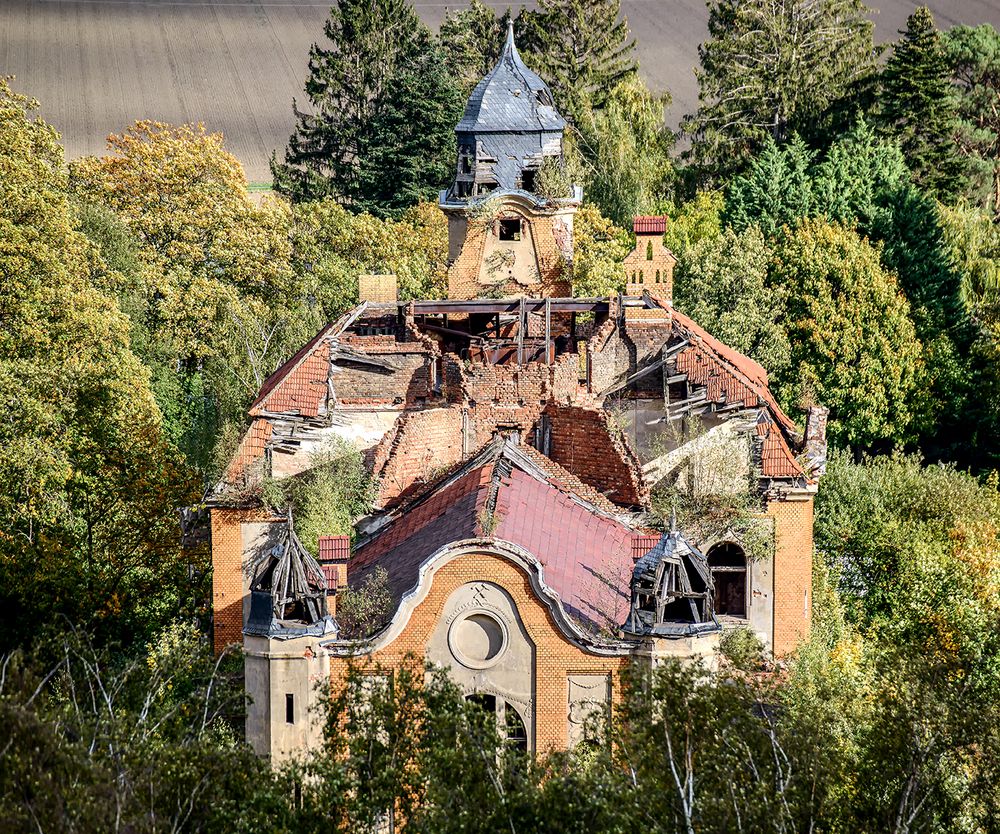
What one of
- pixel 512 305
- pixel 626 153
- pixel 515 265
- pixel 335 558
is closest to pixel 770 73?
pixel 626 153

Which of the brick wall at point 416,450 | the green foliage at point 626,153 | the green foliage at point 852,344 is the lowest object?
the brick wall at point 416,450

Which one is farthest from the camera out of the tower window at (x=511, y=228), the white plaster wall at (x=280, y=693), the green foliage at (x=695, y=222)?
the green foliage at (x=695, y=222)

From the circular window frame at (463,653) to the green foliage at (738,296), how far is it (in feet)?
119

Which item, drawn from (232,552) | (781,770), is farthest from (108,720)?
(232,552)

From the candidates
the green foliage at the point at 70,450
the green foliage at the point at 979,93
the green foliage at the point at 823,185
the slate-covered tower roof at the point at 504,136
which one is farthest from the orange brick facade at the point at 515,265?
the green foliage at the point at 979,93

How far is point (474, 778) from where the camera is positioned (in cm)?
2652

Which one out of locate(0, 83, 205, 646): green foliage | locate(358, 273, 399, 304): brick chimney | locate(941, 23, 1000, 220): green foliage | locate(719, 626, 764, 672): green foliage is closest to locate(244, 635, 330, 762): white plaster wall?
locate(719, 626, 764, 672): green foliage

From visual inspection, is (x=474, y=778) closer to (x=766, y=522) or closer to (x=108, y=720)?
(x=108, y=720)

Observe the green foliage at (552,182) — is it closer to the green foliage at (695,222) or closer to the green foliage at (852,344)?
the green foliage at (852,344)

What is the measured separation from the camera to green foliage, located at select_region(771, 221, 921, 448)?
230 ft

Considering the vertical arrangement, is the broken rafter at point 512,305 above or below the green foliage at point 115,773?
above

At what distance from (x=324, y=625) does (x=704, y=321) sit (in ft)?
127

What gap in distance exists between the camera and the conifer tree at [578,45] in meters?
94.9

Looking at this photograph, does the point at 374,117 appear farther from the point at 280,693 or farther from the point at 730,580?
the point at 280,693
